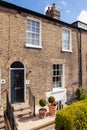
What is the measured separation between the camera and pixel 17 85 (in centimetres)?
1043

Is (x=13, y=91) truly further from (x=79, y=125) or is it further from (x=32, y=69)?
(x=79, y=125)

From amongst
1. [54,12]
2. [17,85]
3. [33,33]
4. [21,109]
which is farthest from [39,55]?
[54,12]

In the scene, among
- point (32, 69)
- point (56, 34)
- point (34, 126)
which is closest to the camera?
point (34, 126)

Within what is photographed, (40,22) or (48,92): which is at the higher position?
(40,22)

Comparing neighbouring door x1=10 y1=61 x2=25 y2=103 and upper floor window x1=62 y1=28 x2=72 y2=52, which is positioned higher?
upper floor window x1=62 y1=28 x2=72 y2=52

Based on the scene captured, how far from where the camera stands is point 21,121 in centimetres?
899

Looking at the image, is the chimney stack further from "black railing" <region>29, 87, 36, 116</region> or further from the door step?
the door step

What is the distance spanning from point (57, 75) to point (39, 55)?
2539 mm

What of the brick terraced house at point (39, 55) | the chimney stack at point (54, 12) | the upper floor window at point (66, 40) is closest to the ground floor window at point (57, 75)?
the brick terraced house at point (39, 55)

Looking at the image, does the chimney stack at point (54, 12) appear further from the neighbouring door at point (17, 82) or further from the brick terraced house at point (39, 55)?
the neighbouring door at point (17, 82)

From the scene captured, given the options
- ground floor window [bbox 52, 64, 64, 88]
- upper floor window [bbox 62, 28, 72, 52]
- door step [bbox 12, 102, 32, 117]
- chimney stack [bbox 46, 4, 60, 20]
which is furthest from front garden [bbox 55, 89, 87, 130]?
chimney stack [bbox 46, 4, 60, 20]

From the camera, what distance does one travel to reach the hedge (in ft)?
21.4

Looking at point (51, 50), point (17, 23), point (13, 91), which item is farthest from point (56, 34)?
point (13, 91)

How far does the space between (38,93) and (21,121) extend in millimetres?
2736
